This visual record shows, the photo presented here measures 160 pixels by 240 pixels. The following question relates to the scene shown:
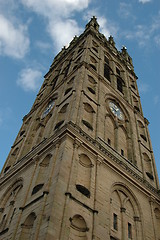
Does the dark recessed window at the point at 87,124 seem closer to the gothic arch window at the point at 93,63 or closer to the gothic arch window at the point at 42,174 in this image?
the gothic arch window at the point at 42,174

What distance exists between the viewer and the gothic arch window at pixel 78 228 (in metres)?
14.3

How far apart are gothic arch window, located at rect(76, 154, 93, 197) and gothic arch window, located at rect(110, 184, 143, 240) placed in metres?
2.18

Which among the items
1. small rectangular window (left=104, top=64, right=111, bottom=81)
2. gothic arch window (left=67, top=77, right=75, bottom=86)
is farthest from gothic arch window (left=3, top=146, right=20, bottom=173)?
small rectangular window (left=104, top=64, right=111, bottom=81)

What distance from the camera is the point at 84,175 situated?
17.7 metres

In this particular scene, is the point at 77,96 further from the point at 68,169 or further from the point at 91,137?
the point at 68,169

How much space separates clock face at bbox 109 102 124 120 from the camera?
27625mm

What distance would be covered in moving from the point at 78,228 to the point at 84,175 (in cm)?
361

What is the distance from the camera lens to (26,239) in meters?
14.8

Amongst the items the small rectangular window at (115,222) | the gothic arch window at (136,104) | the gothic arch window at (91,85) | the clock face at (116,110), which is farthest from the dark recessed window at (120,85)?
the small rectangular window at (115,222)

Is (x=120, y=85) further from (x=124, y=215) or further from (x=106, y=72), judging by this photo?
(x=124, y=215)

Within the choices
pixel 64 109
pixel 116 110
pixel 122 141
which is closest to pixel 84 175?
pixel 64 109

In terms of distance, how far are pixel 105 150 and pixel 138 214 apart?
460 centimetres

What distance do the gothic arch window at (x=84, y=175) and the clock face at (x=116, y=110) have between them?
31.5ft

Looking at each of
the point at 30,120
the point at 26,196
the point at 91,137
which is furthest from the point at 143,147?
the point at 26,196
